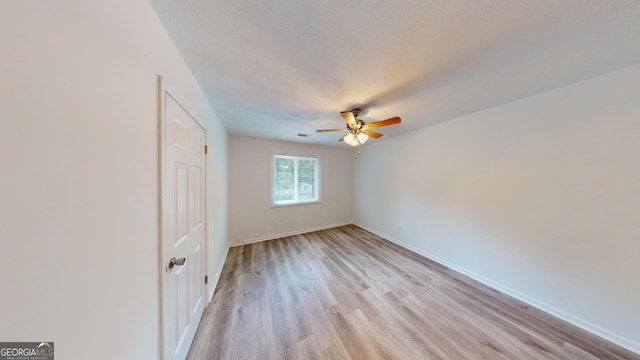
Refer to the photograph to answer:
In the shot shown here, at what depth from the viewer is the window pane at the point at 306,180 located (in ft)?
13.9

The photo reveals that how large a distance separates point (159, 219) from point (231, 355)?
4.07 ft

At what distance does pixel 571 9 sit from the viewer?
0.95 meters

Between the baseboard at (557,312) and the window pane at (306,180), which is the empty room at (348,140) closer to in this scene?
the baseboard at (557,312)

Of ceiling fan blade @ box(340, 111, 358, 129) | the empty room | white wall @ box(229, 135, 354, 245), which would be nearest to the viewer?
the empty room

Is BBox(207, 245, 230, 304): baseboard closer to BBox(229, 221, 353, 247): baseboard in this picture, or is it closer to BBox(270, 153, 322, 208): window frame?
BBox(229, 221, 353, 247): baseboard

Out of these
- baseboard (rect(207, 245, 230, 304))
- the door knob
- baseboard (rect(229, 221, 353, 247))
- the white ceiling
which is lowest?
baseboard (rect(207, 245, 230, 304))

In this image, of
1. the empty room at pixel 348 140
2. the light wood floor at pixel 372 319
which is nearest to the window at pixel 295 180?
the empty room at pixel 348 140

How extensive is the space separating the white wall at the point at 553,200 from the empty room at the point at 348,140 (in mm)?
14

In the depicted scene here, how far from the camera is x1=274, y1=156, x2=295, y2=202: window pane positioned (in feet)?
12.9

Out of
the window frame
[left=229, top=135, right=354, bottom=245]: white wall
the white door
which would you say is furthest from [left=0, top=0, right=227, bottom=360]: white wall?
the window frame

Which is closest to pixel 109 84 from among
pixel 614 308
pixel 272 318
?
pixel 272 318

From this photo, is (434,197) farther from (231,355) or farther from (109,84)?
(109,84)

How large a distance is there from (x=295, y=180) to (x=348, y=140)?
7.41 ft

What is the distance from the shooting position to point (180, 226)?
4.17ft
